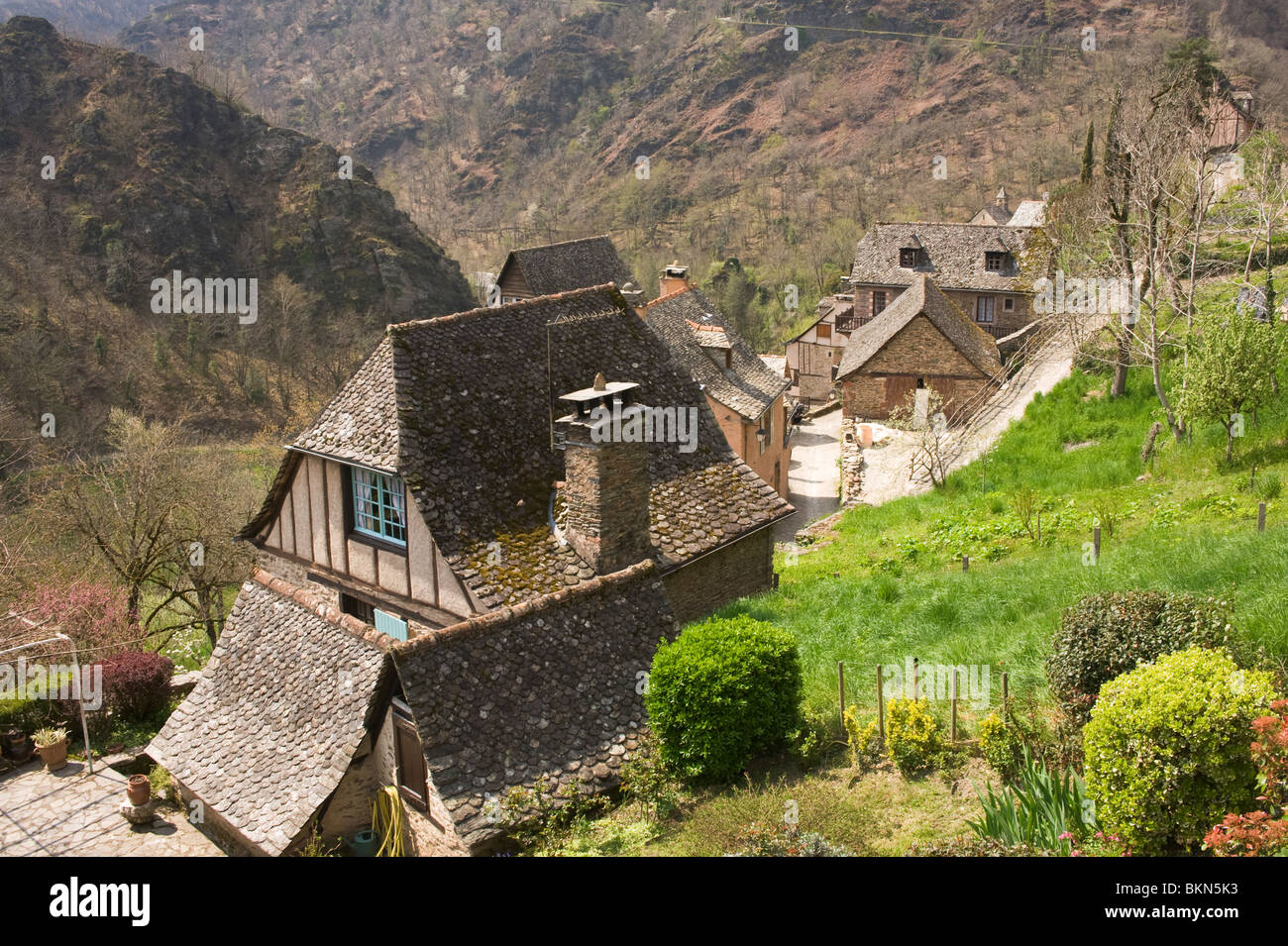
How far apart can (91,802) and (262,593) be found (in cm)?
501

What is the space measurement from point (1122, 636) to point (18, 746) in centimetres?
1888

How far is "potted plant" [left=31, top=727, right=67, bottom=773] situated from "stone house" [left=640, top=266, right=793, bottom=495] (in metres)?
18.8

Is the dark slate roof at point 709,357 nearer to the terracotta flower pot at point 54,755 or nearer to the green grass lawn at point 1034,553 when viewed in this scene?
the green grass lawn at point 1034,553

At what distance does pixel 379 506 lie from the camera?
1619 cm

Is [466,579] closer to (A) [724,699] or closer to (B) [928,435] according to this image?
(A) [724,699]

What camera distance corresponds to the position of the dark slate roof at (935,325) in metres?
43.4

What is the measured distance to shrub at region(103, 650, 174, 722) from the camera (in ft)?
66.1

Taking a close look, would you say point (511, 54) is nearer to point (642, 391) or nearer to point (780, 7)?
point (780, 7)

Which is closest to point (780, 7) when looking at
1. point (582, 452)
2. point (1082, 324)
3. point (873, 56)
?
point (873, 56)

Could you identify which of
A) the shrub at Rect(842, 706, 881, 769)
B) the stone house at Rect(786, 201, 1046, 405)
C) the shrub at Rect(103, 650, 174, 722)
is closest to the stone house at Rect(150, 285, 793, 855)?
the shrub at Rect(842, 706, 881, 769)

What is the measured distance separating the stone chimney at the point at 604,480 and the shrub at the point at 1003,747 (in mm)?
6019

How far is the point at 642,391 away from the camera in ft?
59.5

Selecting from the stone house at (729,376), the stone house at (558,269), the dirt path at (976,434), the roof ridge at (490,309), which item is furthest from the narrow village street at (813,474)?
the roof ridge at (490,309)

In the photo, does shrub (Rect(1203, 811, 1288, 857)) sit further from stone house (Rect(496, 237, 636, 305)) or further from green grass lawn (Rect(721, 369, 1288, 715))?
stone house (Rect(496, 237, 636, 305))
